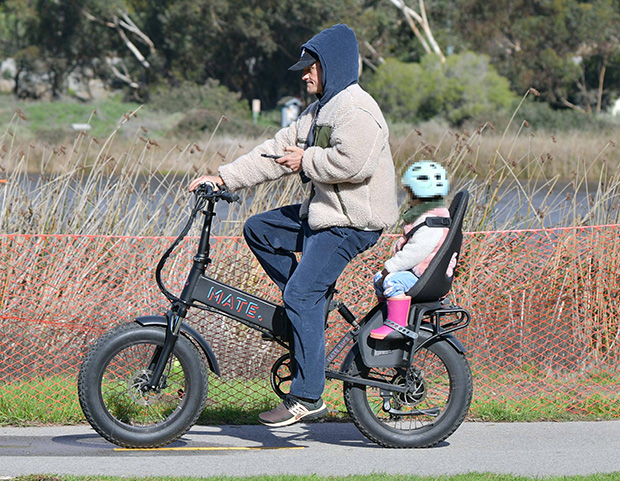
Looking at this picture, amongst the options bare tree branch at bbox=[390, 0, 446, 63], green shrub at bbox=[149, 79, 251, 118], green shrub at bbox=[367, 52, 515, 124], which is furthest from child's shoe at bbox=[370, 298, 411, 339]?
bare tree branch at bbox=[390, 0, 446, 63]

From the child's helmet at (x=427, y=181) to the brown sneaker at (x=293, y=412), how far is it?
3.48ft

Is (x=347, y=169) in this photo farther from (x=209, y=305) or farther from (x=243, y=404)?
(x=243, y=404)

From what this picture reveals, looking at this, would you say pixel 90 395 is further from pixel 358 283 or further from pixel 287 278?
pixel 358 283

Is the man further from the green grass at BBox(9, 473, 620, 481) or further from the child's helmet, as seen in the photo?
the green grass at BBox(9, 473, 620, 481)

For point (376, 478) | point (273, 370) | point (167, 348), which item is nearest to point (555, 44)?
point (273, 370)

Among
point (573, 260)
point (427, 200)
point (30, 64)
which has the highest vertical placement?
point (427, 200)

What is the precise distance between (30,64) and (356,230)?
59078mm

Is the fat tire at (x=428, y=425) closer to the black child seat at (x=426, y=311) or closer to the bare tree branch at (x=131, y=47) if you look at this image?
the black child seat at (x=426, y=311)

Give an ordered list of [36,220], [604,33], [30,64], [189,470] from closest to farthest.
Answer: [189,470], [36,220], [604,33], [30,64]

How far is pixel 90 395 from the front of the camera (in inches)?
185

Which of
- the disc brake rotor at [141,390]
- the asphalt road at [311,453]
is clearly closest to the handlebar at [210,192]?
the disc brake rotor at [141,390]

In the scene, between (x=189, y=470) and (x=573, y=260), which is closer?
(x=189, y=470)

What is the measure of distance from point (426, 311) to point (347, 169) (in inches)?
32.9

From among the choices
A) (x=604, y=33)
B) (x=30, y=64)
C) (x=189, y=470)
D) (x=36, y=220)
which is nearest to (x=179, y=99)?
(x=30, y=64)
